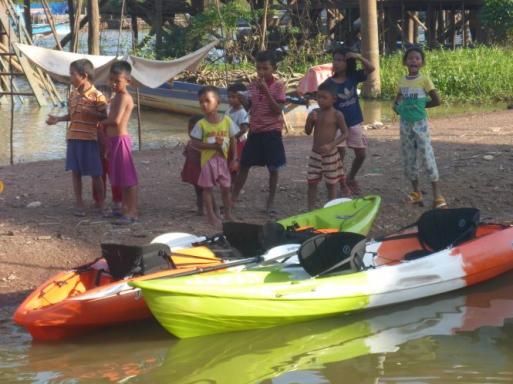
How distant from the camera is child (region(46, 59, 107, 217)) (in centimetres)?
796

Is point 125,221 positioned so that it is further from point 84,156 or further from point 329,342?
point 329,342

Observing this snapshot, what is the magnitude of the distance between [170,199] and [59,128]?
28.2 ft

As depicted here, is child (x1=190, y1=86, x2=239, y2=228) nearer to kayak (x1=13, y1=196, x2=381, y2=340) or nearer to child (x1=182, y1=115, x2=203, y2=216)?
child (x1=182, y1=115, x2=203, y2=216)

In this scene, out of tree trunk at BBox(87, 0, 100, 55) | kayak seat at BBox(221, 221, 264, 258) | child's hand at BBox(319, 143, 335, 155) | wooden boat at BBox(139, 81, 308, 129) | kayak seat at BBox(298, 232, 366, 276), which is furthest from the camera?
wooden boat at BBox(139, 81, 308, 129)

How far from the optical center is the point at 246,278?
614 centimetres

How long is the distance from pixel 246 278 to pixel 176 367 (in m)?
0.81

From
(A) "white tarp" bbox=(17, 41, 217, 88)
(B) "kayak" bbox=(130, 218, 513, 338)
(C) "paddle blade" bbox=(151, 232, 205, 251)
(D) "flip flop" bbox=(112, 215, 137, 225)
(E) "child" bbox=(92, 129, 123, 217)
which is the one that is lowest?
(B) "kayak" bbox=(130, 218, 513, 338)

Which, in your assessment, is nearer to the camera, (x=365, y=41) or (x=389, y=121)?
(x=389, y=121)

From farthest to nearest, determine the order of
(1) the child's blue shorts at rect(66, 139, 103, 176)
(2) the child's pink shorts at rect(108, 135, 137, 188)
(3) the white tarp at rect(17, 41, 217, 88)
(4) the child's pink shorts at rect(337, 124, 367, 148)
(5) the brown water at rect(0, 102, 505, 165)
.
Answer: (5) the brown water at rect(0, 102, 505, 165), (3) the white tarp at rect(17, 41, 217, 88), (4) the child's pink shorts at rect(337, 124, 367, 148), (1) the child's blue shorts at rect(66, 139, 103, 176), (2) the child's pink shorts at rect(108, 135, 137, 188)

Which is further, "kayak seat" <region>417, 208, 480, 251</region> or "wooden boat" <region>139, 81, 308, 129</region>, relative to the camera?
"wooden boat" <region>139, 81, 308, 129</region>

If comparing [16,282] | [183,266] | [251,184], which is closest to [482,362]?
[183,266]

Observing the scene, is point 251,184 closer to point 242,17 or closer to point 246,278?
point 246,278

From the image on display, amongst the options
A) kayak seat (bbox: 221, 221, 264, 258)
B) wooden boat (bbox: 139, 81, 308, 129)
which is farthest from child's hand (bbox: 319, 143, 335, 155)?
wooden boat (bbox: 139, 81, 308, 129)

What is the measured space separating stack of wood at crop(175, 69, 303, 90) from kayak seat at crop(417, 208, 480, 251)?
1095cm
